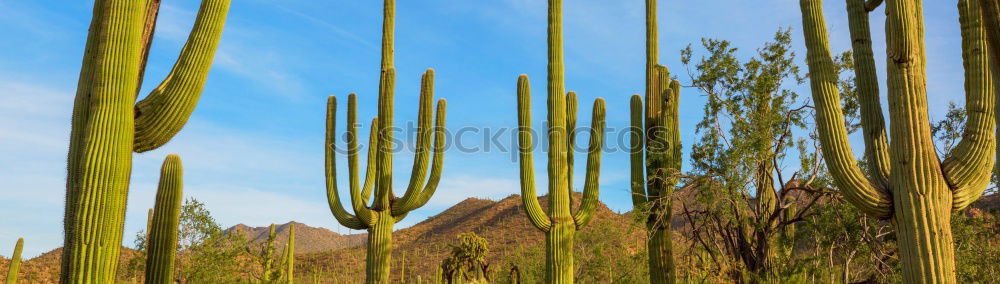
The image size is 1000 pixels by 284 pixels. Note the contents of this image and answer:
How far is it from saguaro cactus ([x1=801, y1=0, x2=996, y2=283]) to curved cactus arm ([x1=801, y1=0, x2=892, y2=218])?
0.01 metres

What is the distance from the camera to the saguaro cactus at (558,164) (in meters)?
11.0

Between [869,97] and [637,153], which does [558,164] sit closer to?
[637,153]

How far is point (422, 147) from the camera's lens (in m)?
13.1

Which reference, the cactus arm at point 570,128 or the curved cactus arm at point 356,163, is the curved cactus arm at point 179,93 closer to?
the cactus arm at point 570,128

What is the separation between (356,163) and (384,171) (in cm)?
80

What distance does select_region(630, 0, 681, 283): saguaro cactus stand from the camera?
1070 centimetres

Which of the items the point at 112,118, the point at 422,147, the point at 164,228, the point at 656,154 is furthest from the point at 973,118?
the point at 422,147

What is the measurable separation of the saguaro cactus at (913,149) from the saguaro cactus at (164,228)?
20.3ft

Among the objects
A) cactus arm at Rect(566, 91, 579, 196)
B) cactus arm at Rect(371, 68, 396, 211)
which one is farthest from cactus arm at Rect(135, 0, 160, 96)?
cactus arm at Rect(371, 68, 396, 211)

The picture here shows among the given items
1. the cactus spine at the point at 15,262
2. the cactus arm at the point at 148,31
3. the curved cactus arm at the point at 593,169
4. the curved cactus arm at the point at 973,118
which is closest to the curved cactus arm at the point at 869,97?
→ the curved cactus arm at the point at 973,118

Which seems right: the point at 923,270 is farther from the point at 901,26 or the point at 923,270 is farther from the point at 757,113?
the point at 757,113

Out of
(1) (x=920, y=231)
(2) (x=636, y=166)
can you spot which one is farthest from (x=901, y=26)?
(2) (x=636, y=166)

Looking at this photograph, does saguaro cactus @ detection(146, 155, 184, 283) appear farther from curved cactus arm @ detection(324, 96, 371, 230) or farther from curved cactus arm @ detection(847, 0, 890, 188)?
curved cactus arm @ detection(324, 96, 371, 230)

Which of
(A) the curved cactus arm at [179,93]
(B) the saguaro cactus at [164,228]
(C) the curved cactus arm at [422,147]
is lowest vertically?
(B) the saguaro cactus at [164,228]
